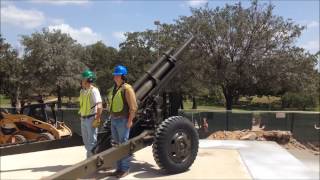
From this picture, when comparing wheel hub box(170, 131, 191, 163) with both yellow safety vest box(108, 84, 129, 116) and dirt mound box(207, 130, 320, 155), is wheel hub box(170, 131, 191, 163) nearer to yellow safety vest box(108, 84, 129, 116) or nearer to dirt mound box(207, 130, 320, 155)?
yellow safety vest box(108, 84, 129, 116)

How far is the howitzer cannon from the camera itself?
7391 mm

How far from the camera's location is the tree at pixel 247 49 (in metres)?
24.3

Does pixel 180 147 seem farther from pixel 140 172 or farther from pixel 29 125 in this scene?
pixel 29 125

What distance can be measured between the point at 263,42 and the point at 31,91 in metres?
20.3

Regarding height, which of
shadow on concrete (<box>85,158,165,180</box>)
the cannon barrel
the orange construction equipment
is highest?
the cannon barrel

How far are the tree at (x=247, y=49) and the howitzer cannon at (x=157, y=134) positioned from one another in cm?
1607

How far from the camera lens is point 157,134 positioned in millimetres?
7434

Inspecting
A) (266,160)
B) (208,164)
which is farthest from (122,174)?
(266,160)

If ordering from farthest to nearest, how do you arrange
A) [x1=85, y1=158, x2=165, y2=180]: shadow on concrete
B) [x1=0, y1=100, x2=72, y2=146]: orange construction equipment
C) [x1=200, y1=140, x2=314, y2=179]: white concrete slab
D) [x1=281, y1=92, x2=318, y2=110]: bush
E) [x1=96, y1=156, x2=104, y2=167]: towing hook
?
[x1=281, y1=92, x2=318, y2=110]: bush, [x1=0, y1=100, x2=72, y2=146]: orange construction equipment, [x1=200, y1=140, x2=314, y2=179]: white concrete slab, [x1=85, y1=158, x2=165, y2=180]: shadow on concrete, [x1=96, y1=156, x2=104, y2=167]: towing hook

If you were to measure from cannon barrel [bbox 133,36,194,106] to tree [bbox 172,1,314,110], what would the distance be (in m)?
15.4

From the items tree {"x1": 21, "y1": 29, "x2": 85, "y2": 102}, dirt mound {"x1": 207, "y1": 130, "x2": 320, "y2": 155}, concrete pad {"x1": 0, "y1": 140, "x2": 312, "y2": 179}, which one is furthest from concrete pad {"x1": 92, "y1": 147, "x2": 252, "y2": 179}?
tree {"x1": 21, "y1": 29, "x2": 85, "y2": 102}

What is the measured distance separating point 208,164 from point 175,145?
1.14m

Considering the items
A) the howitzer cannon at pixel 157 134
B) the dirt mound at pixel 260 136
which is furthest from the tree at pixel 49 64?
the howitzer cannon at pixel 157 134

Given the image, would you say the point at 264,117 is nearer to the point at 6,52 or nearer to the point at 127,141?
the point at 127,141
